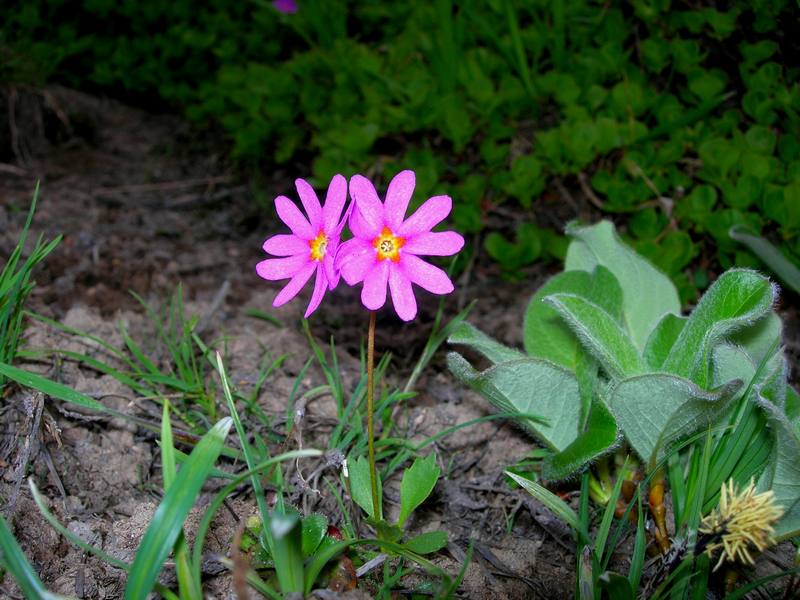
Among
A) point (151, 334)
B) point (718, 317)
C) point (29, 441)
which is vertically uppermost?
point (718, 317)

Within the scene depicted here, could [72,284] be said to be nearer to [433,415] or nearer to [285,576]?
[433,415]

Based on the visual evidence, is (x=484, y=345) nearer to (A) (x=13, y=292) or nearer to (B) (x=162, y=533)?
(B) (x=162, y=533)

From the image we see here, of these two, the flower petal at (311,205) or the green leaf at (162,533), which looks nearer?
the green leaf at (162,533)

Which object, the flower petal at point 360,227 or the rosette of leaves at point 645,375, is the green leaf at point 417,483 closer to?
the rosette of leaves at point 645,375

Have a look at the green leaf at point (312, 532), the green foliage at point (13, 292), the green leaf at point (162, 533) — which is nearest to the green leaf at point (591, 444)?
the green leaf at point (312, 532)

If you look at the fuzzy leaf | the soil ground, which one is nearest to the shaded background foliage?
the soil ground

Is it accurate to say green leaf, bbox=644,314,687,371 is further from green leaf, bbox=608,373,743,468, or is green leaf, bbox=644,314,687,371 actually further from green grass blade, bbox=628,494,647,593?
green grass blade, bbox=628,494,647,593

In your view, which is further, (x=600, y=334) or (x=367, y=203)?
(x=600, y=334)

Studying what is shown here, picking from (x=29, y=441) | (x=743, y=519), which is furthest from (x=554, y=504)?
(x=29, y=441)
